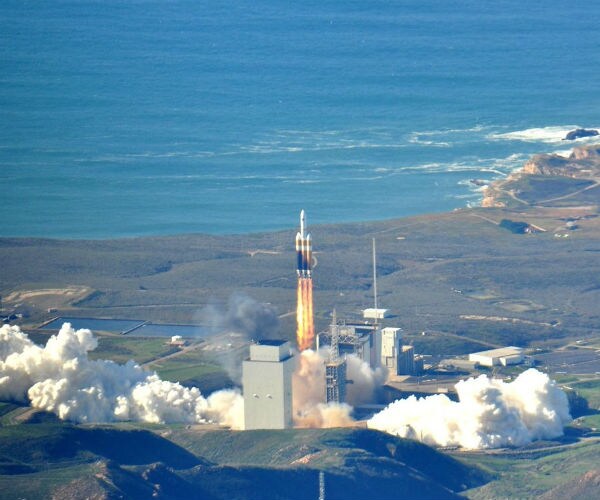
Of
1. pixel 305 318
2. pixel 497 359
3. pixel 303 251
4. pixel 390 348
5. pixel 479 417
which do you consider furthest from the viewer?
pixel 497 359

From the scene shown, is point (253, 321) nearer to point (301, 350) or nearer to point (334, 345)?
point (301, 350)

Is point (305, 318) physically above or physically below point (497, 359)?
above

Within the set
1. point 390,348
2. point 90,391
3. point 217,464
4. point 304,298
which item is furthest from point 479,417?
point 90,391

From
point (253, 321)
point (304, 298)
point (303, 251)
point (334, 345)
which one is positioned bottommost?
point (334, 345)

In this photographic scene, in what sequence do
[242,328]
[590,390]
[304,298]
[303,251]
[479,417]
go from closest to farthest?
[479,417] → [303,251] → [590,390] → [242,328] → [304,298]

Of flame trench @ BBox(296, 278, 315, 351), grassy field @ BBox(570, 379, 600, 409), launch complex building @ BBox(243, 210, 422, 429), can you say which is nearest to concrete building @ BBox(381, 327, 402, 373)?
launch complex building @ BBox(243, 210, 422, 429)

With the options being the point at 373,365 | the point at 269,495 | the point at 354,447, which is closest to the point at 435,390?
the point at 373,365

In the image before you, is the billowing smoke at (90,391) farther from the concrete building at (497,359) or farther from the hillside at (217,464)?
the concrete building at (497,359)

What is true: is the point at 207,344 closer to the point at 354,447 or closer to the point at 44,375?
the point at 44,375
